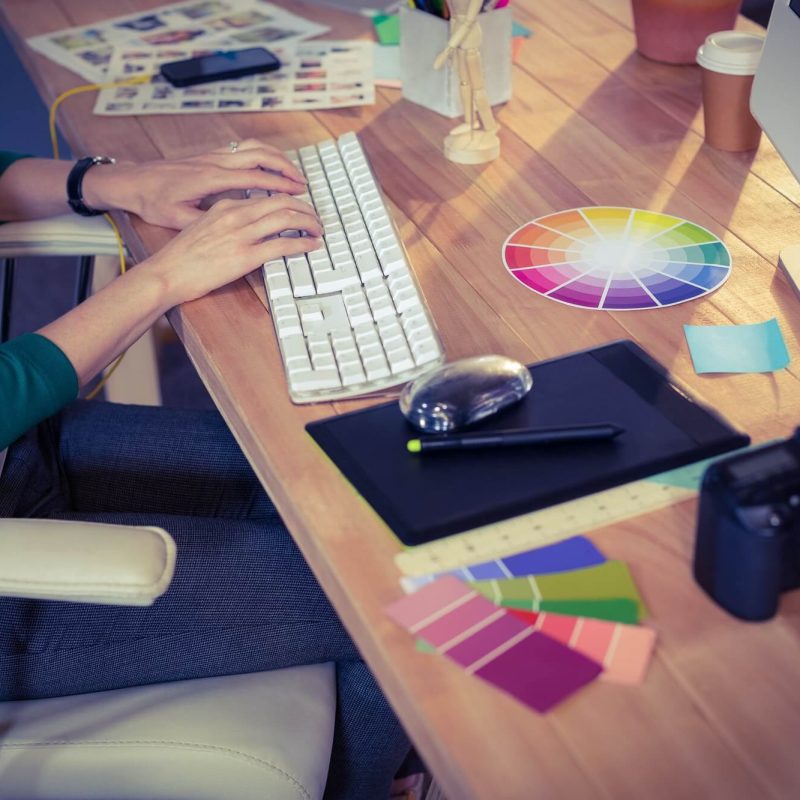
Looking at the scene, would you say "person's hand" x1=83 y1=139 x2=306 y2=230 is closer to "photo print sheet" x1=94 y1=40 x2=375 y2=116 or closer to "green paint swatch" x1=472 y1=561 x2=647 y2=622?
"photo print sheet" x1=94 y1=40 x2=375 y2=116

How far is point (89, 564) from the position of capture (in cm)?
74

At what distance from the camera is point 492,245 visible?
1066 mm

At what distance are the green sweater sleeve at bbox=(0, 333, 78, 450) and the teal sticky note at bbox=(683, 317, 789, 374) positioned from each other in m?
0.55

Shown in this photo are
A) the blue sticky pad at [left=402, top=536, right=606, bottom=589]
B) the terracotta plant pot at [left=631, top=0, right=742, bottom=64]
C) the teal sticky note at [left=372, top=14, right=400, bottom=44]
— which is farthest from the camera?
the teal sticky note at [left=372, top=14, right=400, bottom=44]

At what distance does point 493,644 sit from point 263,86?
3.27ft

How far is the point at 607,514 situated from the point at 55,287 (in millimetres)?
2056

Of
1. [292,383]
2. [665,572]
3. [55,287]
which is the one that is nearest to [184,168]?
[292,383]

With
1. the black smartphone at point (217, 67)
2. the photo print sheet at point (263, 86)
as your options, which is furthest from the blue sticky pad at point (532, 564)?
the black smartphone at point (217, 67)

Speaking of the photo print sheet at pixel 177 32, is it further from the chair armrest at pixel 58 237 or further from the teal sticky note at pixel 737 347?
the teal sticky note at pixel 737 347

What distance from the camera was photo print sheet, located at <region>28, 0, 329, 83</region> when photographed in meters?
1.54

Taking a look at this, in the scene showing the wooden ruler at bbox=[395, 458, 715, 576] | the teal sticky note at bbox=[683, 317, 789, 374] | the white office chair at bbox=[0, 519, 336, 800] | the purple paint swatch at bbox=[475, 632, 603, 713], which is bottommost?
the white office chair at bbox=[0, 519, 336, 800]

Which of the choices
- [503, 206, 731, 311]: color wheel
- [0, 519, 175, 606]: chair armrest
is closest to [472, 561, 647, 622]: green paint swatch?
[0, 519, 175, 606]: chair armrest

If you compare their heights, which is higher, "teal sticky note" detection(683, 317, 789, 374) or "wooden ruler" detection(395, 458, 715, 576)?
"wooden ruler" detection(395, 458, 715, 576)

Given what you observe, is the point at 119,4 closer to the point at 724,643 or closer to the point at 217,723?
the point at 217,723
